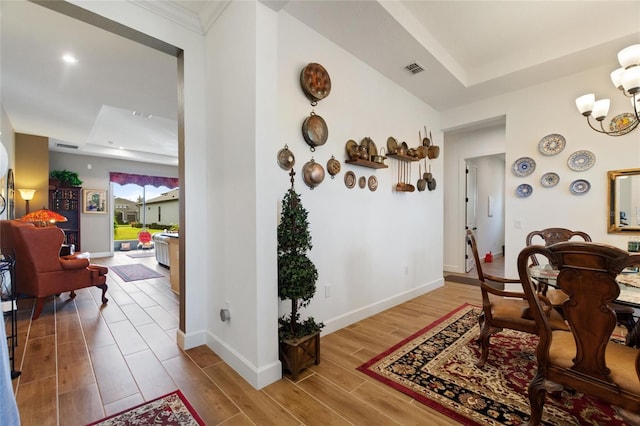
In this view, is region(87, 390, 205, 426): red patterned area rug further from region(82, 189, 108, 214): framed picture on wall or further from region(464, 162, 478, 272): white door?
region(82, 189, 108, 214): framed picture on wall

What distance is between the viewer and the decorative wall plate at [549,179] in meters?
3.58

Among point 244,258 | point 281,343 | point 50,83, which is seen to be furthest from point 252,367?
point 50,83

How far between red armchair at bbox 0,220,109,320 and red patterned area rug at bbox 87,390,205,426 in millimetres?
2547

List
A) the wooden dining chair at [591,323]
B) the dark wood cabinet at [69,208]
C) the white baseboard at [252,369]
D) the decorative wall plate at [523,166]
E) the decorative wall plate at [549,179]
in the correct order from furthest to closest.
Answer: the dark wood cabinet at [69,208] → the decorative wall plate at [523,166] → the decorative wall plate at [549,179] → the white baseboard at [252,369] → the wooden dining chair at [591,323]

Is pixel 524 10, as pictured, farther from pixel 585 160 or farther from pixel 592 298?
pixel 592 298

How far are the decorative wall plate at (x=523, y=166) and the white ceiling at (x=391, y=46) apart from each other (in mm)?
1031

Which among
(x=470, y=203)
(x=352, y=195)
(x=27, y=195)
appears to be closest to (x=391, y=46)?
(x=352, y=195)

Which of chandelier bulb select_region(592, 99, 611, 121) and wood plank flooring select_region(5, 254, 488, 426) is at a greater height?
chandelier bulb select_region(592, 99, 611, 121)

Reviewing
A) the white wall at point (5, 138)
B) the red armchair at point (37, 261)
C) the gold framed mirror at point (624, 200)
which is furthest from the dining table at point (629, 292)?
the white wall at point (5, 138)

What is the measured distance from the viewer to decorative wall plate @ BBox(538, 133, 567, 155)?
→ 3535 millimetres

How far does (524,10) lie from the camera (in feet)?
8.51

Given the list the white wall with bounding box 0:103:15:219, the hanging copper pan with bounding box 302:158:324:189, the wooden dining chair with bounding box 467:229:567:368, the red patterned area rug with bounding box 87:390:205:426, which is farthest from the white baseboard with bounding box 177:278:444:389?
the white wall with bounding box 0:103:15:219

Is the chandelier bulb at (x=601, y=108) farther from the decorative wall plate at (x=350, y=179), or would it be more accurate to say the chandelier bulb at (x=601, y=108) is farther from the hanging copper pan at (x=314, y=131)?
the hanging copper pan at (x=314, y=131)

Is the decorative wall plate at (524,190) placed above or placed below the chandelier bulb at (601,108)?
below
